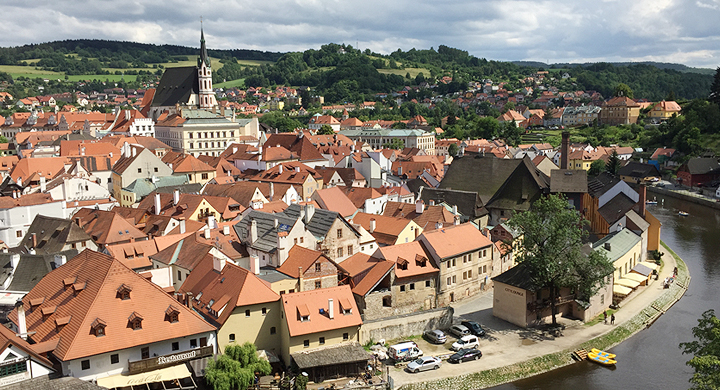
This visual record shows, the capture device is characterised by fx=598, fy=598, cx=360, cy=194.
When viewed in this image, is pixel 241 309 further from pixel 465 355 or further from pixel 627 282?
pixel 627 282

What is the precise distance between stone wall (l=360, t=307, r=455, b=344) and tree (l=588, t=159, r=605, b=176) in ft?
260

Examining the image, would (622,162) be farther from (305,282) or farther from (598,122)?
(305,282)

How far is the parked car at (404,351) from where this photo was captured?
1259 inches

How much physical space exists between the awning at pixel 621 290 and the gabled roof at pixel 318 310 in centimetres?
2187

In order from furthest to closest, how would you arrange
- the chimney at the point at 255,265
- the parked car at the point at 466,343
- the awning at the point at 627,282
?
the awning at the point at 627,282, the parked car at the point at 466,343, the chimney at the point at 255,265

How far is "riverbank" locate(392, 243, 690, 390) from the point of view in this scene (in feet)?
99.5

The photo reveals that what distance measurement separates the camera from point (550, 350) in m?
34.6

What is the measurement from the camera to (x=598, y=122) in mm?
168000

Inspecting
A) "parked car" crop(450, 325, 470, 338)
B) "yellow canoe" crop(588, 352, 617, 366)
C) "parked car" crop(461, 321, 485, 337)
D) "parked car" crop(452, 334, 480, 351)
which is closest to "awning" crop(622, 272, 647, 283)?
"yellow canoe" crop(588, 352, 617, 366)

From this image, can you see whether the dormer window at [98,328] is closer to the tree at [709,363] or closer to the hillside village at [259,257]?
the hillside village at [259,257]

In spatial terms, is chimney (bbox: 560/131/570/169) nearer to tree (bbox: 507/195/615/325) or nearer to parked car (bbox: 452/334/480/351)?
tree (bbox: 507/195/615/325)

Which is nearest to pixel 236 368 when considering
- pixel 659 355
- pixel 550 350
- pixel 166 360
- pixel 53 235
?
pixel 166 360

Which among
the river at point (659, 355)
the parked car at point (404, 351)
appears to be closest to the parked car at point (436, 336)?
the parked car at point (404, 351)

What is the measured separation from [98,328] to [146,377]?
291 centimetres
